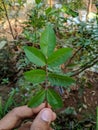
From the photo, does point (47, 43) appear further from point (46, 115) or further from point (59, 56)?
point (46, 115)

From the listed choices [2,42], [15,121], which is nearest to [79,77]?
[2,42]

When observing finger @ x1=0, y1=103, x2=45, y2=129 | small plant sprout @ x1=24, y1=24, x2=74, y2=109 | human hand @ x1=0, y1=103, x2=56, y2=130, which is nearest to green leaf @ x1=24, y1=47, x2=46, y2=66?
small plant sprout @ x1=24, y1=24, x2=74, y2=109

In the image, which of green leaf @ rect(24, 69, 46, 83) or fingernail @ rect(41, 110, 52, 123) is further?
fingernail @ rect(41, 110, 52, 123)

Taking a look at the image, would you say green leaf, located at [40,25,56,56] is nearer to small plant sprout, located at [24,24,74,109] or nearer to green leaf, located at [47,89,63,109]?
small plant sprout, located at [24,24,74,109]

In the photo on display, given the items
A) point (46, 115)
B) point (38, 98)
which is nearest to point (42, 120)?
point (46, 115)

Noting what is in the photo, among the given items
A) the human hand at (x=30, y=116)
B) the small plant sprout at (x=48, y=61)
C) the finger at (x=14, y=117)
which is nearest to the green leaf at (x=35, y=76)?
the small plant sprout at (x=48, y=61)

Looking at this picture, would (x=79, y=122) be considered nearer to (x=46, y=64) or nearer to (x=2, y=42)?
(x=2, y=42)
